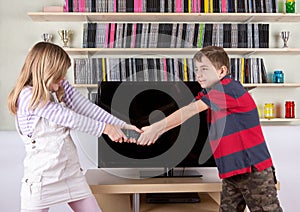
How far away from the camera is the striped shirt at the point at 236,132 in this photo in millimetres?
2025

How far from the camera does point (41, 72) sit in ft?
6.14

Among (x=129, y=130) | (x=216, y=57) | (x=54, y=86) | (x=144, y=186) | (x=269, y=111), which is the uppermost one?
(x=216, y=57)

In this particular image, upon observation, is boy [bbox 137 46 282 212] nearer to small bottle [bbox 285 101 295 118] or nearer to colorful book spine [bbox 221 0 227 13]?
colorful book spine [bbox 221 0 227 13]

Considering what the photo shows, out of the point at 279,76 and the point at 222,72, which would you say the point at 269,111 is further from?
the point at 222,72

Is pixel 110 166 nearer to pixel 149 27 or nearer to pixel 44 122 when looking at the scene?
pixel 44 122

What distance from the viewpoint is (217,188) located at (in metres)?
2.23

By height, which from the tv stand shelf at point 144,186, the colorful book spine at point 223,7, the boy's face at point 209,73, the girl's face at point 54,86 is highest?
the colorful book spine at point 223,7

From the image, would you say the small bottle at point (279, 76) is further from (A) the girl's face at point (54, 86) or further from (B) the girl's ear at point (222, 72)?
(A) the girl's face at point (54, 86)

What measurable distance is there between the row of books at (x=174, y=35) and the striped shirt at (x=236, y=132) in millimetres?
1812

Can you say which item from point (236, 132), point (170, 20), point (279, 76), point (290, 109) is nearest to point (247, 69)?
point (279, 76)

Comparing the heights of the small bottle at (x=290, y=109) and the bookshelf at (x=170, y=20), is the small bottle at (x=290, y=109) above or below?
below

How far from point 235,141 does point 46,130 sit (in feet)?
2.42

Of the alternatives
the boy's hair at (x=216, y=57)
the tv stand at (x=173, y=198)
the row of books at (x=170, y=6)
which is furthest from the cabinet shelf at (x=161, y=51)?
the boy's hair at (x=216, y=57)

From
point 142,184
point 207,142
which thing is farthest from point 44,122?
point 207,142
